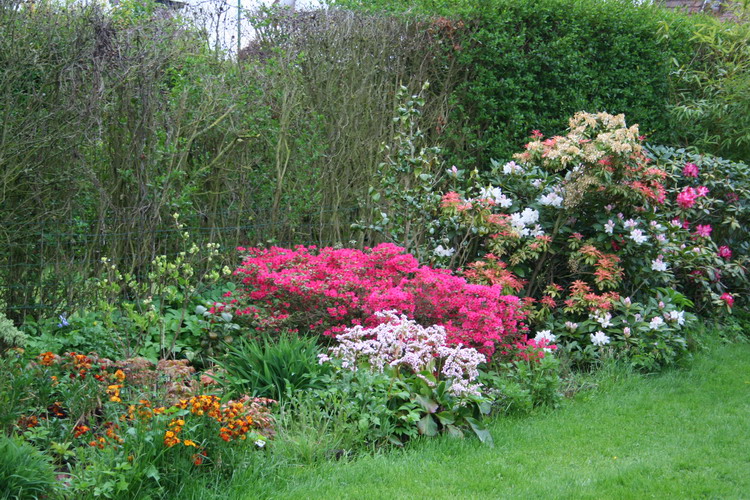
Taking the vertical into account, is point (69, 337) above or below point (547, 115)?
below

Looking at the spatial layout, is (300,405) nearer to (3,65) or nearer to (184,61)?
(3,65)

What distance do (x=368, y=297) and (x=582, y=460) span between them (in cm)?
199

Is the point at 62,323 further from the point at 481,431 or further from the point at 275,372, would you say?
the point at 481,431

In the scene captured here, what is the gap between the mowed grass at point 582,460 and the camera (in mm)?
3941

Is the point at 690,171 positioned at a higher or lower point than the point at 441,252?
higher

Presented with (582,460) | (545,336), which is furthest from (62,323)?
(545,336)

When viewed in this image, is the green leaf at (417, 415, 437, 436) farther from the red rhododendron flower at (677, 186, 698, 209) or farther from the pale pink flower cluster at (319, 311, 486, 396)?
the red rhododendron flower at (677, 186, 698, 209)

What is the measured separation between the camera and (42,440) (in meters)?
3.89

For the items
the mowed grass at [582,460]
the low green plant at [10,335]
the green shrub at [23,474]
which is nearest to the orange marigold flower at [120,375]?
the green shrub at [23,474]

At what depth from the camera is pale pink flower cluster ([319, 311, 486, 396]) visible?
5.07m

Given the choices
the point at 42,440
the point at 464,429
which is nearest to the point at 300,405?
the point at 464,429

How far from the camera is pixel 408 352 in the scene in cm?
520

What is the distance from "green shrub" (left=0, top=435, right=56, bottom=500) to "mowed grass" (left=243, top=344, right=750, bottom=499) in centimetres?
96

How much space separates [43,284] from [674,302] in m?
5.53
